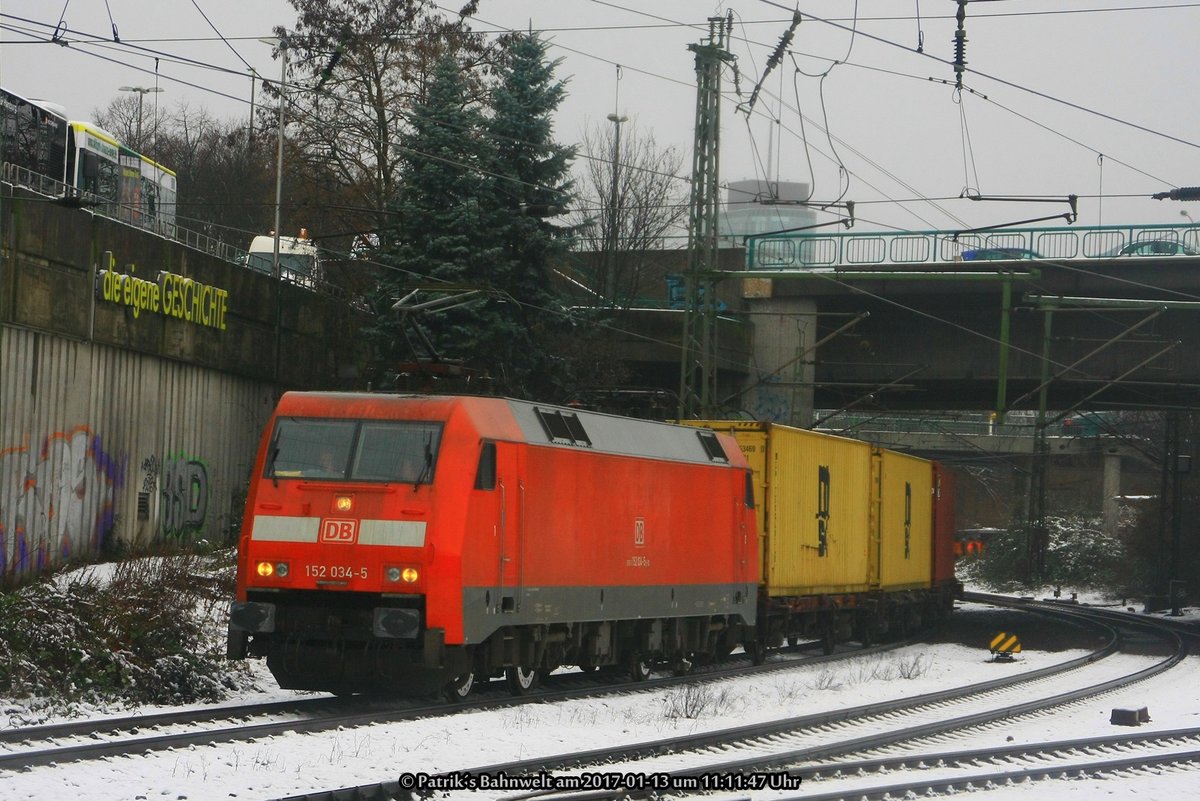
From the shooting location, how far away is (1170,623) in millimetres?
39750

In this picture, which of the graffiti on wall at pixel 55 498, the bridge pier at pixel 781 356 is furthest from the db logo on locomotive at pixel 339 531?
the bridge pier at pixel 781 356

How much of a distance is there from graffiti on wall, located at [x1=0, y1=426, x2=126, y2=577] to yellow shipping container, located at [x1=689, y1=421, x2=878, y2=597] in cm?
991

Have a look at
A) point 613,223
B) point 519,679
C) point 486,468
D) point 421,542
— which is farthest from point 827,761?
point 613,223

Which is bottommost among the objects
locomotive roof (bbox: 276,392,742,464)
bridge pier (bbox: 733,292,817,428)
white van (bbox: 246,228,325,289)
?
locomotive roof (bbox: 276,392,742,464)

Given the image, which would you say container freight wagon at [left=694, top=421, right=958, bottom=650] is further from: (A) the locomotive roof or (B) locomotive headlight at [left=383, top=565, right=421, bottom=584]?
(B) locomotive headlight at [left=383, top=565, right=421, bottom=584]

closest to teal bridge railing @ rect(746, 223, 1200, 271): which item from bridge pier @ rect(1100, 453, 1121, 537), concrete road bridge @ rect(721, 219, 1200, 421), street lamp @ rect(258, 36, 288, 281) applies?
concrete road bridge @ rect(721, 219, 1200, 421)

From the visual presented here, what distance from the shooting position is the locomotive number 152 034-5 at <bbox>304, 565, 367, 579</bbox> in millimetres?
14180

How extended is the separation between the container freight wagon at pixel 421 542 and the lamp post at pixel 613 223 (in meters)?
29.0

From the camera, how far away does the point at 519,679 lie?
53.4ft

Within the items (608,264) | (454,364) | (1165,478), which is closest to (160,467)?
(454,364)

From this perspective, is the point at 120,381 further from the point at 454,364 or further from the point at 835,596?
the point at 835,596

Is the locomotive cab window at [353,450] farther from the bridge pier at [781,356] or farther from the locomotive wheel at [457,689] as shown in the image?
the bridge pier at [781,356]

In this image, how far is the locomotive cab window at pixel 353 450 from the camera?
14539mm

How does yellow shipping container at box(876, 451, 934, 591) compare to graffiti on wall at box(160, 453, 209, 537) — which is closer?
graffiti on wall at box(160, 453, 209, 537)
